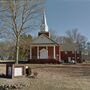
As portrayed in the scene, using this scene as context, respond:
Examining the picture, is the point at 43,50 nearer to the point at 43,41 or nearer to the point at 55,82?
the point at 43,41

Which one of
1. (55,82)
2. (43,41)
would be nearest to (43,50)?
(43,41)

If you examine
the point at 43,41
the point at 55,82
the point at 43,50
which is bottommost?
the point at 55,82

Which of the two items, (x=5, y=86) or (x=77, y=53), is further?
(x=77, y=53)

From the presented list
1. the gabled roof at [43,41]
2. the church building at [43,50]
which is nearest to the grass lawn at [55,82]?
the church building at [43,50]

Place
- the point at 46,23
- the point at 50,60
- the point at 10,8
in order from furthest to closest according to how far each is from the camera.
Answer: the point at 46,23, the point at 50,60, the point at 10,8

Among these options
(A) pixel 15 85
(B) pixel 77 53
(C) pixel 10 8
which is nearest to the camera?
(A) pixel 15 85

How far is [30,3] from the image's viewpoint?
131 ft

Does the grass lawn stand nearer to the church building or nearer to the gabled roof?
the church building

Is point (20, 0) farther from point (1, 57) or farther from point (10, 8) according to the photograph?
point (1, 57)

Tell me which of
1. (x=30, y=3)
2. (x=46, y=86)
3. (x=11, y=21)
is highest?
(x=30, y=3)

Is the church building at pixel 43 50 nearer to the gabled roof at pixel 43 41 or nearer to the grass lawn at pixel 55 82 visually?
the gabled roof at pixel 43 41

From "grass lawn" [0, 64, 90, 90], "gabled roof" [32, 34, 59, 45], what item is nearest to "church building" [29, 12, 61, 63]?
"gabled roof" [32, 34, 59, 45]

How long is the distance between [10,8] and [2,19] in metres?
2.17

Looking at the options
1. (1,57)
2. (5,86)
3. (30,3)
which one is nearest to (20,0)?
(30,3)
